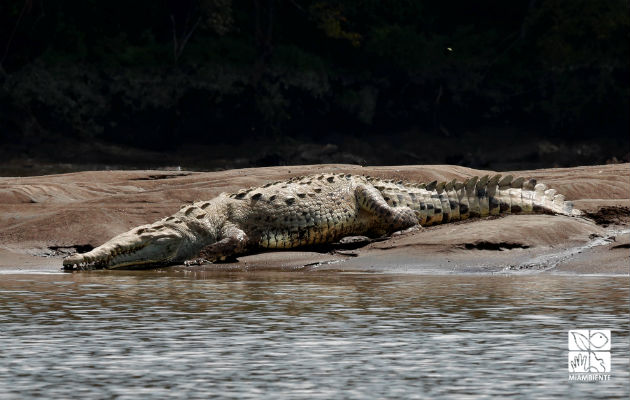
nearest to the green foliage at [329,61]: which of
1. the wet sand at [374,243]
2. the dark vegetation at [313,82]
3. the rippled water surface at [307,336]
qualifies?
the dark vegetation at [313,82]

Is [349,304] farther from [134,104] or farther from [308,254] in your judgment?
[134,104]

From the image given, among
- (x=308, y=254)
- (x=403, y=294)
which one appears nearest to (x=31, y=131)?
(x=308, y=254)

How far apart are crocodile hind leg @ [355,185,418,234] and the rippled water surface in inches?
92.7

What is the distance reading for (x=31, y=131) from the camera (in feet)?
103

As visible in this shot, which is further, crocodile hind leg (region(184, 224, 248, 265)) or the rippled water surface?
crocodile hind leg (region(184, 224, 248, 265))

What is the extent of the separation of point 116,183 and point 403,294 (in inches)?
338

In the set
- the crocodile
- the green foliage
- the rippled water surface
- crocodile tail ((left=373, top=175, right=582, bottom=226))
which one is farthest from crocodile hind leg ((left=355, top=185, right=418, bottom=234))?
the green foliage

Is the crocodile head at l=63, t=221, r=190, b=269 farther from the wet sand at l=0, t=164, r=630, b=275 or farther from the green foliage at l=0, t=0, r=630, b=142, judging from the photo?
the green foliage at l=0, t=0, r=630, b=142

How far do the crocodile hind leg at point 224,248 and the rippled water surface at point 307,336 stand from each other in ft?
5.78

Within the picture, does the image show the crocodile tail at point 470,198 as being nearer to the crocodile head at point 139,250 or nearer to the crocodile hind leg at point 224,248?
the crocodile hind leg at point 224,248

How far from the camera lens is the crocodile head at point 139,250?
39.4 feet

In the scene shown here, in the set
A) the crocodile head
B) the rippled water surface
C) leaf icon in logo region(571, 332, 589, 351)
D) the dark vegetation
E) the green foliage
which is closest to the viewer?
the rippled water surface

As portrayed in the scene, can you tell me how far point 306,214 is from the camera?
42.4ft

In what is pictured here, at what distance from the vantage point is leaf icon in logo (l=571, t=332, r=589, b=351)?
6.68 meters
